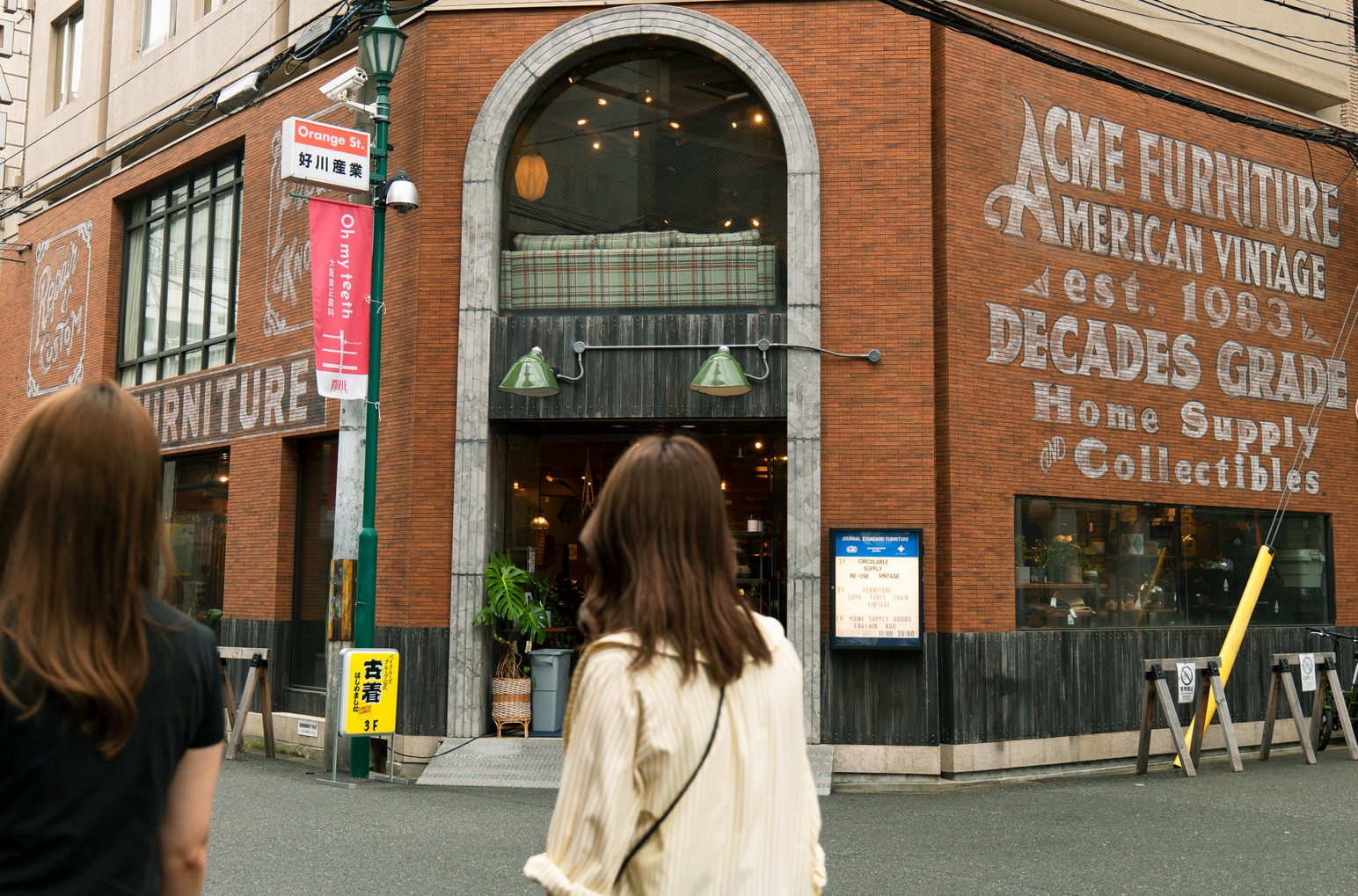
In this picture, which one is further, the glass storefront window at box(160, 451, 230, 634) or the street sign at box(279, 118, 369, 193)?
the glass storefront window at box(160, 451, 230, 634)

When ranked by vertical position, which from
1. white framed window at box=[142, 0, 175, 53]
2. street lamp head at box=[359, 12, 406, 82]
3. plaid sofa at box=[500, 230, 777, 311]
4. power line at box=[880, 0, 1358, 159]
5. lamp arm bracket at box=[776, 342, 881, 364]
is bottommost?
lamp arm bracket at box=[776, 342, 881, 364]

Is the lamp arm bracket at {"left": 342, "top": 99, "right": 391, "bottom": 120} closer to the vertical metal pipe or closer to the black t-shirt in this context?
the vertical metal pipe

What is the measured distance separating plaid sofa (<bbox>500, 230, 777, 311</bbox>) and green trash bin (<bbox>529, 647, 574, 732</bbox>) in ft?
12.9

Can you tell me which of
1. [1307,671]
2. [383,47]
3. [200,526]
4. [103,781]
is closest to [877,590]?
[1307,671]

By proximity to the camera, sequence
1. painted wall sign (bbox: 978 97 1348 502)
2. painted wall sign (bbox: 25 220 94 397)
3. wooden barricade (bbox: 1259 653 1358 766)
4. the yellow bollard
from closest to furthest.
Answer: wooden barricade (bbox: 1259 653 1358 766), painted wall sign (bbox: 978 97 1348 502), the yellow bollard, painted wall sign (bbox: 25 220 94 397)

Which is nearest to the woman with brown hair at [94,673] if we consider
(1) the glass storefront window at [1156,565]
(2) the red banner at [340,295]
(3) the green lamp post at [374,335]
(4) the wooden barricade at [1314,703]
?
(3) the green lamp post at [374,335]

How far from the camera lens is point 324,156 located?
11.6 meters

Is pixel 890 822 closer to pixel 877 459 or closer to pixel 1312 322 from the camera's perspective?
pixel 877 459

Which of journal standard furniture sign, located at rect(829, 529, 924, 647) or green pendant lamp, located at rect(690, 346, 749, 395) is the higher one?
green pendant lamp, located at rect(690, 346, 749, 395)

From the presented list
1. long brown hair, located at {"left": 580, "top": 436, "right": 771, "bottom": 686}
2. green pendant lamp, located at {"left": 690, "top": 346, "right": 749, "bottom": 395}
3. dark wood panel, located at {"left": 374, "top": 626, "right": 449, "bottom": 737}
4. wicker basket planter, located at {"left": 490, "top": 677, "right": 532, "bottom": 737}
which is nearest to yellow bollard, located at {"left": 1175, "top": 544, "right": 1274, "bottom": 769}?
green pendant lamp, located at {"left": 690, "top": 346, "right": 749, "bottom": 395}

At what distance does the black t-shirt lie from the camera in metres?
2.08

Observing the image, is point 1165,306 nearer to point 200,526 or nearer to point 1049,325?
point 1049,325

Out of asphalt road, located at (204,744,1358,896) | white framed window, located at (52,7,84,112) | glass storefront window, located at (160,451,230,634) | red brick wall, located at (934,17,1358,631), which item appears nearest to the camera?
asphalt road, located at (204,744,1358,896)

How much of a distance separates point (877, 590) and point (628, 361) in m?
3.65
